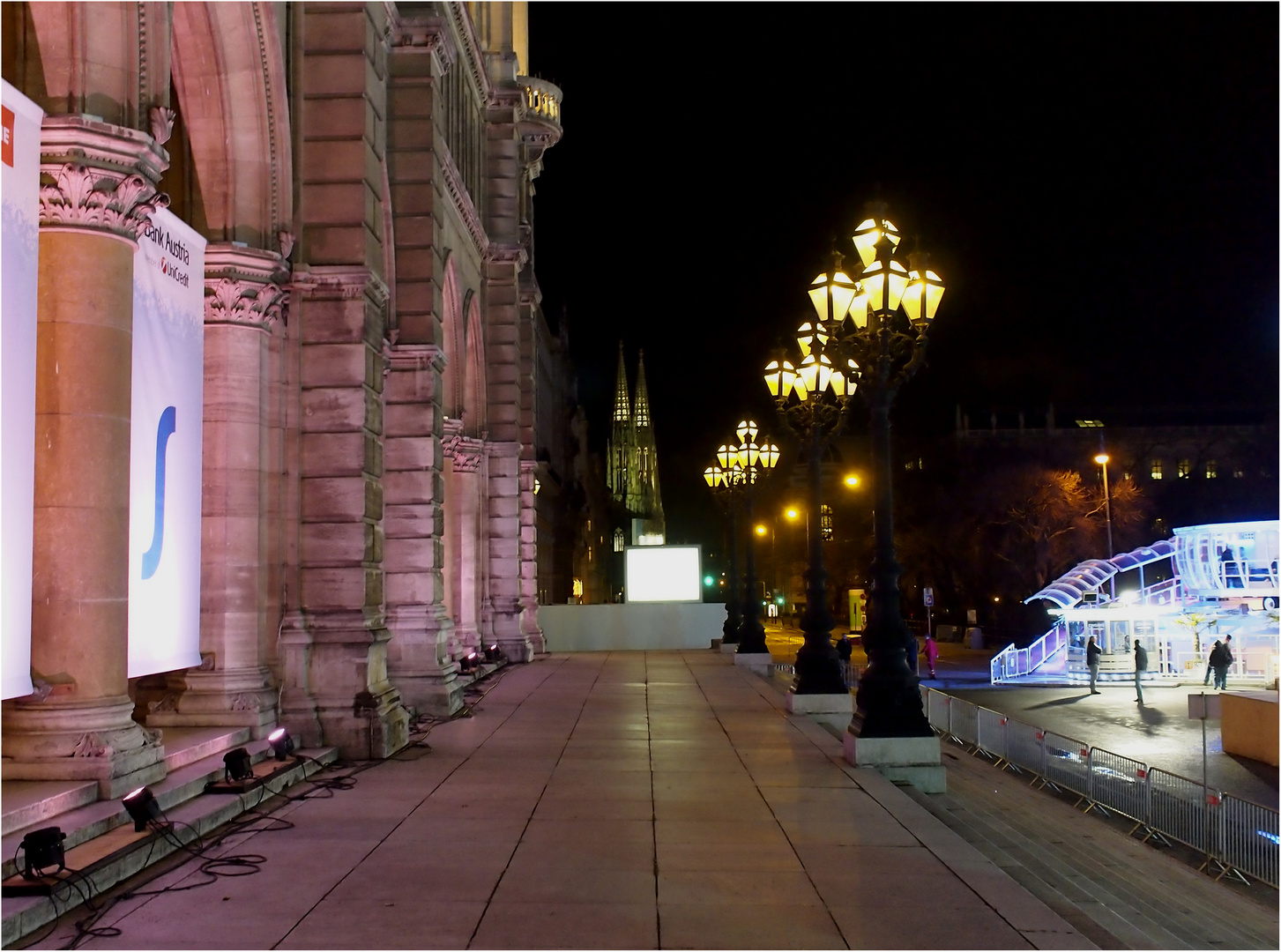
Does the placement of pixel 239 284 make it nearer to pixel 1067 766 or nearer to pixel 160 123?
pixel 160 123

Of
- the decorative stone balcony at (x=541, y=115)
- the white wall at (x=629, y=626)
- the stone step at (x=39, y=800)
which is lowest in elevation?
the white wall at (x=629, y=626)

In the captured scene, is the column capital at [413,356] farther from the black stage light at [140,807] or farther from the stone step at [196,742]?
the black stage light at [140,807]

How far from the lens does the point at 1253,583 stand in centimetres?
4006

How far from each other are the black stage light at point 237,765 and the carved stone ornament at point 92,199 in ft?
17.0

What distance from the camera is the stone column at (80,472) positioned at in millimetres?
9805

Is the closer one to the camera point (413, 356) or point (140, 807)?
point (140, 807)

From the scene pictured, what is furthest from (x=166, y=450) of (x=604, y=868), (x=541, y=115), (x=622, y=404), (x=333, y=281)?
(x=622, y=404)

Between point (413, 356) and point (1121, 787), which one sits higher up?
point (413, 356)

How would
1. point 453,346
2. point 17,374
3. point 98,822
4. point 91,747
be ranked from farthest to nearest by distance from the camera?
1. point 453,346
2. point 91,747
3. point 98,822
4. point 17,374

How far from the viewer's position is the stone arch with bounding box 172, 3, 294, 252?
15.1 meters

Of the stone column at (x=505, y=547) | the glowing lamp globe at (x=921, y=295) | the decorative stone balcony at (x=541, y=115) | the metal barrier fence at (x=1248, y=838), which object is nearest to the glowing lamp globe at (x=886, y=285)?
the glowing lamp globe at (x=921, y=295)

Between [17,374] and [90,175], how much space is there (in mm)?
1987

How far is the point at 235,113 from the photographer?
1545cm

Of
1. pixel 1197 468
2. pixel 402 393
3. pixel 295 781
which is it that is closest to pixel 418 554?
pixel 402 393
